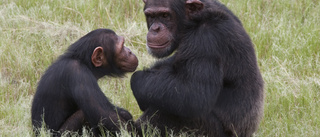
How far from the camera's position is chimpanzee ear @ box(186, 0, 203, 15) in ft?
18.7

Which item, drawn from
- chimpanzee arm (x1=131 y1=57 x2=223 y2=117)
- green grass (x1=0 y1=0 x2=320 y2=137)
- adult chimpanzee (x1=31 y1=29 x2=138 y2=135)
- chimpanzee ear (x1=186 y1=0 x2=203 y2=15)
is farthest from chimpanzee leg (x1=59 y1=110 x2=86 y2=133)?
chimpanzee ear (x1=186 y1=0 x2=203 y2=15)

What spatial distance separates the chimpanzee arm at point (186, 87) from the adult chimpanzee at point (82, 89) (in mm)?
412

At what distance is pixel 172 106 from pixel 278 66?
253 centimetres

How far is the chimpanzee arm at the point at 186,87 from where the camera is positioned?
5.25 m

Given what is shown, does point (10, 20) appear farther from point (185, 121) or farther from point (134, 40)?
point (185, 121)

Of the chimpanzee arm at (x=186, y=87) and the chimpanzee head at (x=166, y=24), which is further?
the chimpanzee head at (x=166, y=24)

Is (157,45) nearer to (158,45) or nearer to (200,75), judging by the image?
(158,45)

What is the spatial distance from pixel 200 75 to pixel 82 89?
114cm

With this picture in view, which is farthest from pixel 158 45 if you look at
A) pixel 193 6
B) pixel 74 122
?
pixel 74 122

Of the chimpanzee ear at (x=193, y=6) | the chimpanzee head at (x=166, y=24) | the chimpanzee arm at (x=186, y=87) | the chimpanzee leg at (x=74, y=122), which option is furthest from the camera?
the chimpanzee head at (x=166, y=24)

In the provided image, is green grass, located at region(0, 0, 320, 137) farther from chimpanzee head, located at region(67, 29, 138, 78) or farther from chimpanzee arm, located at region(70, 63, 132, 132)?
chimpanzee head, located at region(67, 29, 138, 78)

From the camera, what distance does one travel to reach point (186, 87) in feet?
17.4

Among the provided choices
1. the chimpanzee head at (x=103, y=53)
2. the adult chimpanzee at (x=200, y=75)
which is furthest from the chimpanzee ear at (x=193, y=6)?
the chimpanzee head at (x=103, y=53)

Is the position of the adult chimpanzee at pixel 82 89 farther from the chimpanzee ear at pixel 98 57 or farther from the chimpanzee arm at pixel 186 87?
the chimpanzee arm at pixel 186 87
